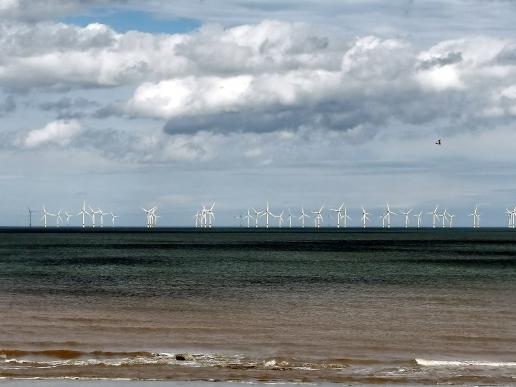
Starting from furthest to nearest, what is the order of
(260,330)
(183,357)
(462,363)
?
(260,330) < (462,363) < (183,357)

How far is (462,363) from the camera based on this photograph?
1399 inches

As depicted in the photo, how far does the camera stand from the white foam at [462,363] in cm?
3472

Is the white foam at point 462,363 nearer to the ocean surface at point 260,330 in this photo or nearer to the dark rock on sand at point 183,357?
the ocean surface at point 260,330

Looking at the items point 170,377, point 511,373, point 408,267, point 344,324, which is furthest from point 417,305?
point 408,267

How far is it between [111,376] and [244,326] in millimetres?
19362

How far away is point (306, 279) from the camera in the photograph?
9181 cm

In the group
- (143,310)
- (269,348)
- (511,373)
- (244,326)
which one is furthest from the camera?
(143,310)

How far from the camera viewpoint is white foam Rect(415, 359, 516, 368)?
3472 centimetres

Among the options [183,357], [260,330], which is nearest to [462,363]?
[183,357]

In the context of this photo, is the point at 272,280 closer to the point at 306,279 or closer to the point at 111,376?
the point at 306,279

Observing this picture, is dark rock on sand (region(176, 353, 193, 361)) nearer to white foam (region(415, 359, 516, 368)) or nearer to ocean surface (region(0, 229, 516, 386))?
ocean surface (region(0, 229, 516, 386))

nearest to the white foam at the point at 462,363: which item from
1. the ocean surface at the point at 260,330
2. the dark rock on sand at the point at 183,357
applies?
the ocean surface at the point at 260,330

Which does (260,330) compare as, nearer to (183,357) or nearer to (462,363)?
(183,357)

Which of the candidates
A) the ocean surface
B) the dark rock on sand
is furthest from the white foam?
the dark rock on sand
